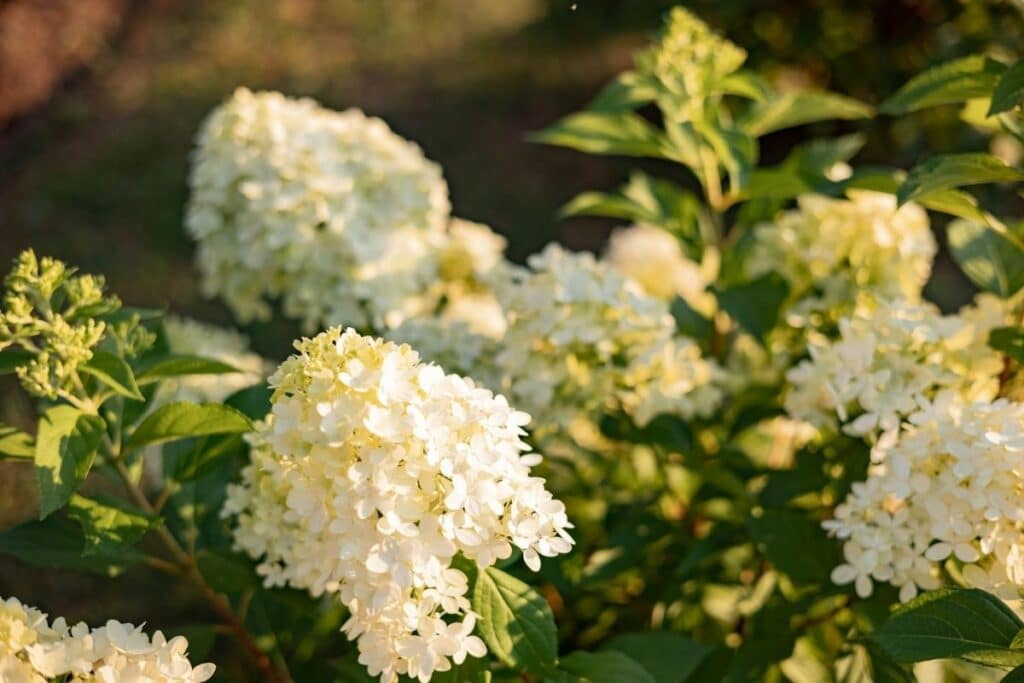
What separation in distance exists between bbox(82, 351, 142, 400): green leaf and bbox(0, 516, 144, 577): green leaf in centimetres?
27

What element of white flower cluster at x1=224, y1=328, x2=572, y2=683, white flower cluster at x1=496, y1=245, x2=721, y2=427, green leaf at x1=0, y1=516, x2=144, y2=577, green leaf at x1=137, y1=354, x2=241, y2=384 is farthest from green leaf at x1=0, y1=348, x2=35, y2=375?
white flower cluster at x1=496, y1=245, x2=721, y2=427

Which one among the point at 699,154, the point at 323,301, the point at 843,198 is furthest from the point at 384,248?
the point at 843,198

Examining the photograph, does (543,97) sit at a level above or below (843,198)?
below

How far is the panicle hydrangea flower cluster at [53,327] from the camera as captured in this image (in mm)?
1241

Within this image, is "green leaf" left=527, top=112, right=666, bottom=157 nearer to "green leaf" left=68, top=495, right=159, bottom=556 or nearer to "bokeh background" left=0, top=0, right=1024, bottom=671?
"green leaf" left=68, top=495, right=159, bottom=556

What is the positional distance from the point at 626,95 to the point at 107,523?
996mm

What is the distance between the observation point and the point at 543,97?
17.9ft

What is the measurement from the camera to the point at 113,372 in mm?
1277

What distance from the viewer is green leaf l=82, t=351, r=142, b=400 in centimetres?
126

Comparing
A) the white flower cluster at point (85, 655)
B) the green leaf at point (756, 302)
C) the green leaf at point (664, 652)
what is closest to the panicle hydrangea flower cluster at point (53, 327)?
the white flower cluster at point (85, 655)

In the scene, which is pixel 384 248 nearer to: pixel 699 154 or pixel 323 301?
pixel 323 301

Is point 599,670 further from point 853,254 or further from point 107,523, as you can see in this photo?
point 853,254

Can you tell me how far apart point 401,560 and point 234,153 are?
3.39ft

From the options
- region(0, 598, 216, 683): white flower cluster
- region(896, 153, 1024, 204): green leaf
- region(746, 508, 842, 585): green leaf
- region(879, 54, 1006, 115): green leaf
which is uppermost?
region(879, 54, 1006, 115): green leaf
